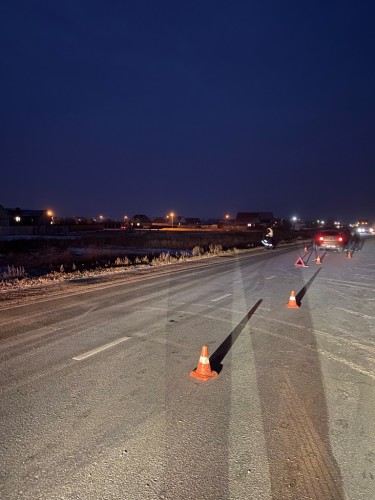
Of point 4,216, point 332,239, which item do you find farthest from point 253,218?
point 332,239

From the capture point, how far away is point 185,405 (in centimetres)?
424

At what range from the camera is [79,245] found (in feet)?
119

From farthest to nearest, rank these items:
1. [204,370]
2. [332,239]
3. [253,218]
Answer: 1. [253,218]
2. [332,239]
3. [204,370]

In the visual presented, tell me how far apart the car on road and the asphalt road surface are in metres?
19.1

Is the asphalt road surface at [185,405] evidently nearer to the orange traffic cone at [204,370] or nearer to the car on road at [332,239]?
the orange traffic cone at [204,370]

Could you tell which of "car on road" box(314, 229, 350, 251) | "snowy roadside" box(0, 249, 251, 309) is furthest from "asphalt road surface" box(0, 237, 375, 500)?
"car on road" box(314, 229, 350, 251)

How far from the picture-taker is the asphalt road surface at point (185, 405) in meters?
3.06

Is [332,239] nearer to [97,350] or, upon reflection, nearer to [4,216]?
[97,350]

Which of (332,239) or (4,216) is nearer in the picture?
(332,239)

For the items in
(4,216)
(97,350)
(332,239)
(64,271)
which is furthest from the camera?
(4,216)

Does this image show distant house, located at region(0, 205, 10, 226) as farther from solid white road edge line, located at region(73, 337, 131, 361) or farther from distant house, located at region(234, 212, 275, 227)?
solid white road edge line, located at region(73, 337, 131, 361)

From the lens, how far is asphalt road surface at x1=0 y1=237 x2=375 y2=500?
3.06m

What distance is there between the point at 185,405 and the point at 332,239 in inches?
975

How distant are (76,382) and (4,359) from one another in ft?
4.92
